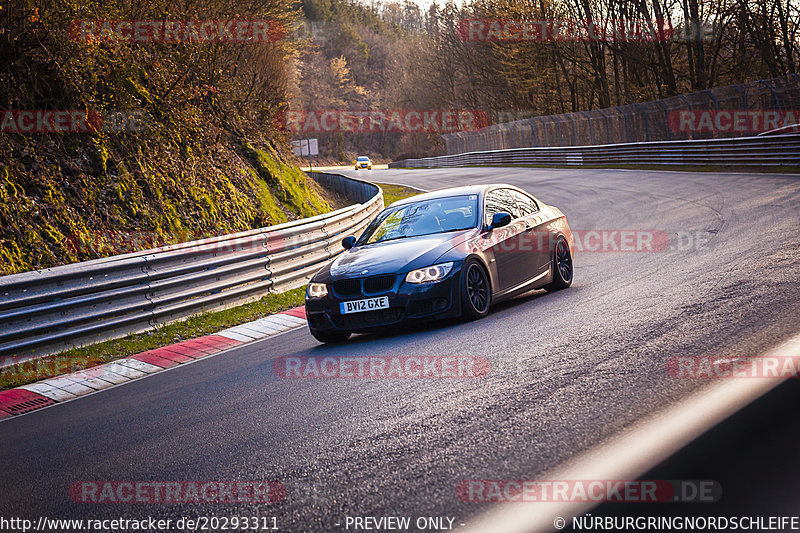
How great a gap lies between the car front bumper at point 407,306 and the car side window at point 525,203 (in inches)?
86.2

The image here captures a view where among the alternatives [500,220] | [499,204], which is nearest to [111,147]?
[499,204]

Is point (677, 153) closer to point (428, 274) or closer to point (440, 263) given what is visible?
point (440, 263)

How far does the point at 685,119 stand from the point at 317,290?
93.8 ft

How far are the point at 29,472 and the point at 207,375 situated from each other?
2.52 m

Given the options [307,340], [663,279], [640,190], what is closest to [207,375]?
[307,340]

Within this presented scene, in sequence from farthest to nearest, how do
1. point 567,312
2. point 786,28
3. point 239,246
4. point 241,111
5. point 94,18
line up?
1. point 786,28
2. point 241,111
3. point 94,18
4. point 239,246
5. point 567,312

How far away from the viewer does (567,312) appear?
25.2 feet

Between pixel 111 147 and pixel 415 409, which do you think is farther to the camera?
pixel 111 147

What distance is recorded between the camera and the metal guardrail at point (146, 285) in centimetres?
828

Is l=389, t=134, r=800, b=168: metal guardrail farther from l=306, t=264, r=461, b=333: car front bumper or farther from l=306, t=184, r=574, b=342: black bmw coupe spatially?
l=306, t=264, r=461, b=333: car front bumper

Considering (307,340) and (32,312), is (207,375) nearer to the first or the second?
(307,340)

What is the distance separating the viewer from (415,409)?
4.84 m

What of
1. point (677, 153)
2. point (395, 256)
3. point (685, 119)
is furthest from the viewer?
point (685, 119)

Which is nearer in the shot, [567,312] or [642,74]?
[567,312]
